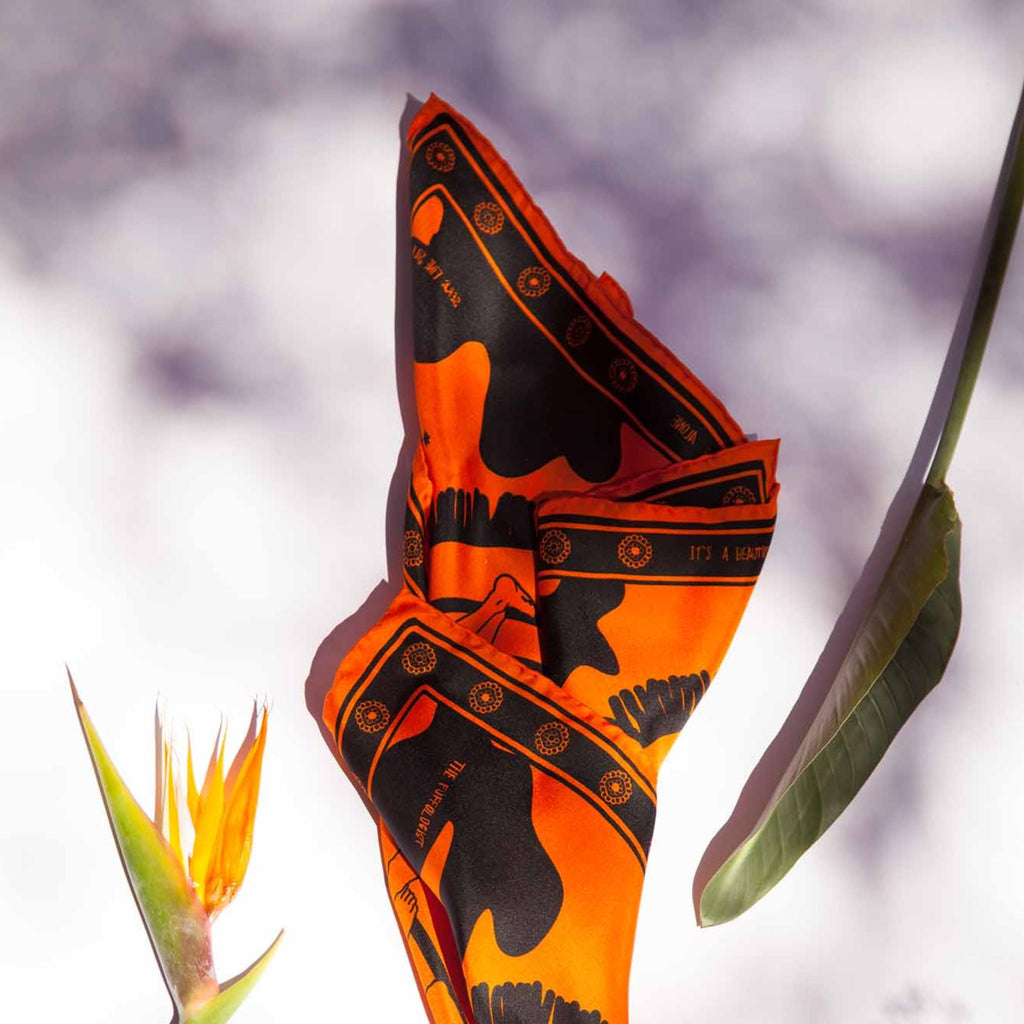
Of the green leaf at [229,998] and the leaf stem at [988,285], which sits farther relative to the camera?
the leaf stem at [988,285]

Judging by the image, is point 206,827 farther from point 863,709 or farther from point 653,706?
point 863,709

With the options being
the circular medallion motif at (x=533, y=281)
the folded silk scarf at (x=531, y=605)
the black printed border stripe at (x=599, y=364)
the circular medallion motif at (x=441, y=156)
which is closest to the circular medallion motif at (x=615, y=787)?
the folded silk scarf at (x=531, y=605)

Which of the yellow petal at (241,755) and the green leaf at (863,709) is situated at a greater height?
the yellow petal at (241,755)

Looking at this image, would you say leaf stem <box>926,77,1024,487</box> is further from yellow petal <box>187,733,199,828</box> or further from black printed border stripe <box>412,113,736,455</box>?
yellow petal <box>187,733,199,828</box>

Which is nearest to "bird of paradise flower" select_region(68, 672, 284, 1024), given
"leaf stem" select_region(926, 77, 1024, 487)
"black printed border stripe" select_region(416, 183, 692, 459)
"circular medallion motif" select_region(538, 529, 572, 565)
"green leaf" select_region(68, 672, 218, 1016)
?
"green leaf" select_region(68, 672, 218, 1016)

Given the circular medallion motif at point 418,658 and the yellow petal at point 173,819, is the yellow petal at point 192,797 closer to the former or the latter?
the yellow petal at point 173,819

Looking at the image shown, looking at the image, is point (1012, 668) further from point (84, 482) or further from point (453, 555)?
point (84, 482)

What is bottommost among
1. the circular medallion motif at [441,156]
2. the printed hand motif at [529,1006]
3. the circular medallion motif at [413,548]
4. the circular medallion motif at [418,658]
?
the printed hand motif at [529,1006]
